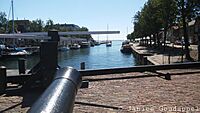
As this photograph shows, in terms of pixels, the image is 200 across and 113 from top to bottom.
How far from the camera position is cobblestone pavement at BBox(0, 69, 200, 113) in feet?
25.5

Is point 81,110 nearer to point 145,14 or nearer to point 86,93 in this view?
point 86,93

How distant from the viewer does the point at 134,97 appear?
9.12 m

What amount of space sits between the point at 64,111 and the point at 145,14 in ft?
195

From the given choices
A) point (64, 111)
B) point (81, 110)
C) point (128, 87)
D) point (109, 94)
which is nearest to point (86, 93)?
point (109, 94)

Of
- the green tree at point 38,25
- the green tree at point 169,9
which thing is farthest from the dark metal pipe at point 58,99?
the green tree at point 38,25

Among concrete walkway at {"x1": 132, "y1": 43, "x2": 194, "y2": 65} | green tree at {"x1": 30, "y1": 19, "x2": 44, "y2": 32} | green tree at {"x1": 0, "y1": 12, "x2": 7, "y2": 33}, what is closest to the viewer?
concrete walkway at {"x1": 132, "y1": 43, "x2": 194, "y2": 65}

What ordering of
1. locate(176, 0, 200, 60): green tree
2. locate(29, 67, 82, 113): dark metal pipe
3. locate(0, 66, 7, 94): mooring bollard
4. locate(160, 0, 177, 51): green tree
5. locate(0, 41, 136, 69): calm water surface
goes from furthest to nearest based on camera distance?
locate(0, 41, 136, 69): calm water surface
locate(160, 0, 177, 51): green tree
locate(176, 0, 200, 60): green tree
locate(0, 66, 7, 94): mooring bollard
locate(29, 67, 82, 113): dark metal pipe

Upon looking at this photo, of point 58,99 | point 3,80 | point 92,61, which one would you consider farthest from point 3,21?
point 58,99

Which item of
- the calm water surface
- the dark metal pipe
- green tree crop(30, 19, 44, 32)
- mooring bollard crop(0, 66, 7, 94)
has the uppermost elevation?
green tree crop(30, 19, 44, 32)

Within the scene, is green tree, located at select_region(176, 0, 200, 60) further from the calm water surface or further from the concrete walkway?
the calm water surface

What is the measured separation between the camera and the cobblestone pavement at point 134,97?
7.76 meters

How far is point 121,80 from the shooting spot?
1260 cm

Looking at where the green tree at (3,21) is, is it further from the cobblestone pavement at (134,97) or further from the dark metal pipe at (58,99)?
the dark metal pipe at (58,99)

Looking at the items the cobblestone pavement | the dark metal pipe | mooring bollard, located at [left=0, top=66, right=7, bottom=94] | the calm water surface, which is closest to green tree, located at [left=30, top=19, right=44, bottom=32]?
the calm water surface
